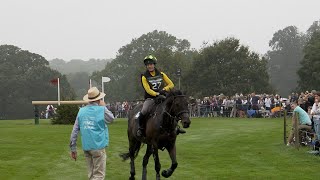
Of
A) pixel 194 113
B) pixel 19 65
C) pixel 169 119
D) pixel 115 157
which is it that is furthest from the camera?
pixel 19 65

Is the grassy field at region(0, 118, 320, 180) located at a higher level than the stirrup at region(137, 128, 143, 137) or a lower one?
lower

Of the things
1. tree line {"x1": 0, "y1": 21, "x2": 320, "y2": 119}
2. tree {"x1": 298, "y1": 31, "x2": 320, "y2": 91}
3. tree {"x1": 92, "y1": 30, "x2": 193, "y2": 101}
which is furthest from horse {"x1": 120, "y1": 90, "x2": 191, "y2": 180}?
tree {"x1": 92, "y1": 30, "x2": 193, "y2": 101}

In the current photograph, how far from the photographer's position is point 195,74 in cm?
7406

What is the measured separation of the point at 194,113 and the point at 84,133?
128 feet

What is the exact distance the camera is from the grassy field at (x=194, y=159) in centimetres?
1382

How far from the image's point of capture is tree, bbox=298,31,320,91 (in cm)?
6481

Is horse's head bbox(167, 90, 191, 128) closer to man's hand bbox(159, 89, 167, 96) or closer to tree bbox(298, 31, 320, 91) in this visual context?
man's hand bbox(159, 89, 167, 96)

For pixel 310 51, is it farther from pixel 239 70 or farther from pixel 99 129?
pixel 99 129

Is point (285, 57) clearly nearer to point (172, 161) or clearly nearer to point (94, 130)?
point (172, 161)

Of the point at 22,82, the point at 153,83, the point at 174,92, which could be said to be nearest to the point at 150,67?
the point at 153,83

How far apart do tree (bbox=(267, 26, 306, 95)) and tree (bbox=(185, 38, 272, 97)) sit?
3959 centimetres

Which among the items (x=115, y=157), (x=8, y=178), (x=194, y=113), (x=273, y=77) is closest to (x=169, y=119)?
(x=8, y=178)

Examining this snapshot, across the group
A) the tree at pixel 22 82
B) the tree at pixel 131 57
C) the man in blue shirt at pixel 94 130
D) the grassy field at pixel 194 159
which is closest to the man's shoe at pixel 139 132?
the grassy field at pixel 194 159

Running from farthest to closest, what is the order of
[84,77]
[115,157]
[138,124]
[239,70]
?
1. [84,77]
2. [239,70]
3. [115,157]
4. [138,124]
